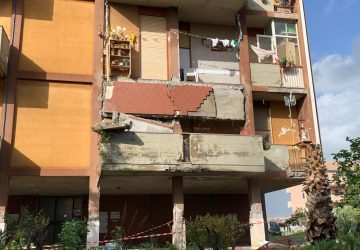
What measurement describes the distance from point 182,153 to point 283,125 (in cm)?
837

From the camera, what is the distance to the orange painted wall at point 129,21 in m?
22.3

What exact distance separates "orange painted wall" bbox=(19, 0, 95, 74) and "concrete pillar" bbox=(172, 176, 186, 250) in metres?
7.40

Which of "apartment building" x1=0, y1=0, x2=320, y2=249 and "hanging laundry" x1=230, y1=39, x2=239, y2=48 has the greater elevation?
"hanging laundry" x1=230, y1=39, x2=239, y2=48

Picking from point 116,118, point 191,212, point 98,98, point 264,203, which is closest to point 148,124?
point 116,118

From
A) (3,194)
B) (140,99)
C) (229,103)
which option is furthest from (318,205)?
(3,194)

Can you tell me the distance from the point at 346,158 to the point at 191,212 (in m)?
10.1

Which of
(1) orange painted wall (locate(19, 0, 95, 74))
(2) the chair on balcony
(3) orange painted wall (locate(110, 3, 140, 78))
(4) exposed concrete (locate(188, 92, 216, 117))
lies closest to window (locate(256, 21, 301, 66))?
(2) the chair on balcony

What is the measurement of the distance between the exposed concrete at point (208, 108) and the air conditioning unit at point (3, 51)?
955 centimetres

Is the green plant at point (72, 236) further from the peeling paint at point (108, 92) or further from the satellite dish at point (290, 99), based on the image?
the satellite dish at point (290, 99)

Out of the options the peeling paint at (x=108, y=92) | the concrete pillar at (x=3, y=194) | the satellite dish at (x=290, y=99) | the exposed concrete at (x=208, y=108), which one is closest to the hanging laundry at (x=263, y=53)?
the satellite dish at (x=290, y=99)

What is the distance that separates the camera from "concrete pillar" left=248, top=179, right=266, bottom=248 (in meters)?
20.6

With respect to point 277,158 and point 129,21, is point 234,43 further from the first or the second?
point 277,158

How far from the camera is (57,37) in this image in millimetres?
21641

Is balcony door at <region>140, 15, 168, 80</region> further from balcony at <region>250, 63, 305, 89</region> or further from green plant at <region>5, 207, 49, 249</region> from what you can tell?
green plant at <region>5, 207, 49, 249</region>
